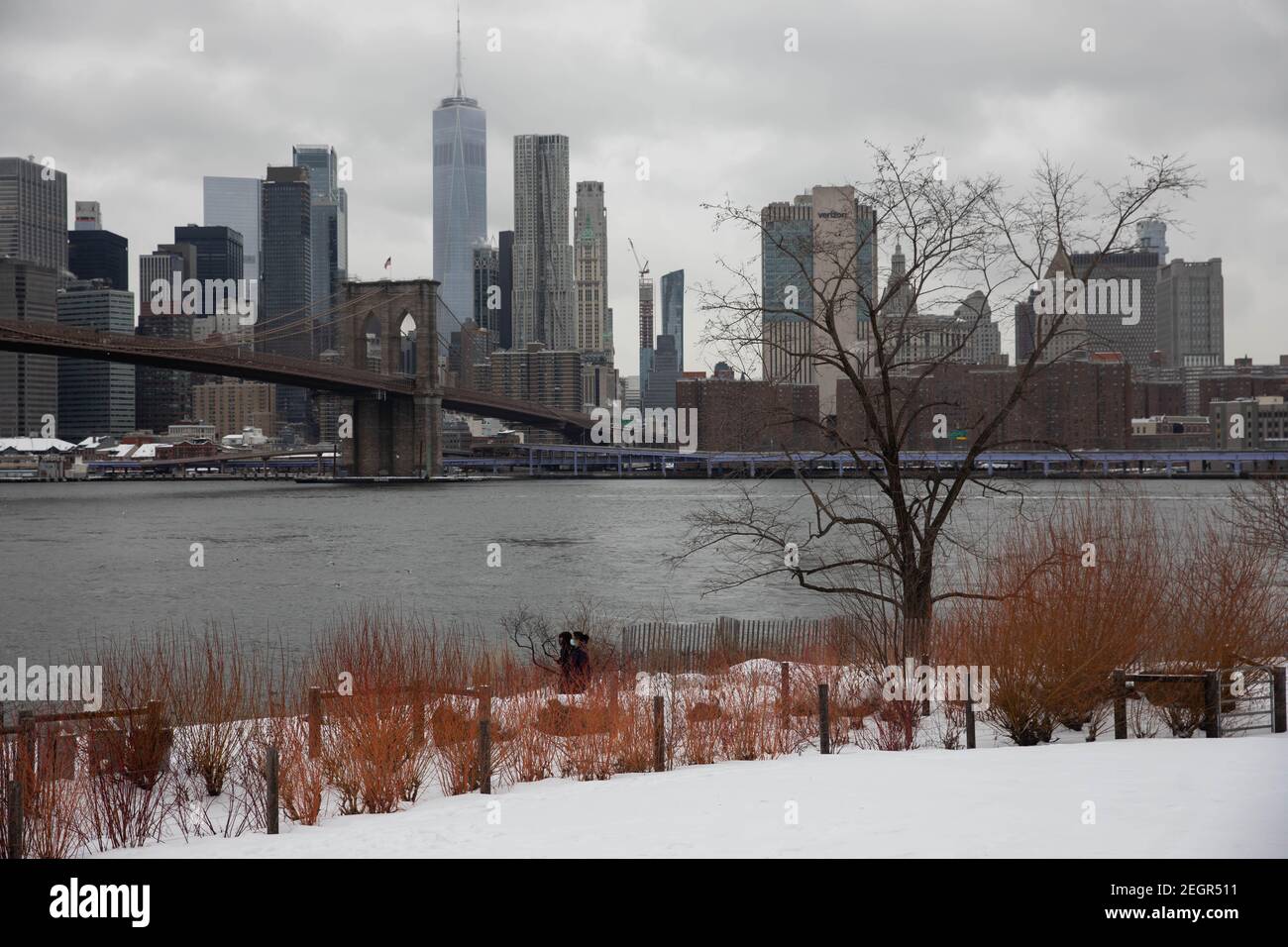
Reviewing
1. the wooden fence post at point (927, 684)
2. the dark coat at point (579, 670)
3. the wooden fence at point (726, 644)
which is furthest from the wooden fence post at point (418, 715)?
the wooden fence at point (726, 644)

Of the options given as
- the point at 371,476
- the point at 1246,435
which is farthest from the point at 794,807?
the point at 1246,435

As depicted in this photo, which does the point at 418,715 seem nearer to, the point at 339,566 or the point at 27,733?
the point at 27,733

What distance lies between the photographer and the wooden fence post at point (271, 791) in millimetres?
8719

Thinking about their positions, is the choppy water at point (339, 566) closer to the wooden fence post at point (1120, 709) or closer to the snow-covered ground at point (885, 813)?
the wooden fence post at point (1120, 709)

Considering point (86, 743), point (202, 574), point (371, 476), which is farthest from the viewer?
point (371, 476)

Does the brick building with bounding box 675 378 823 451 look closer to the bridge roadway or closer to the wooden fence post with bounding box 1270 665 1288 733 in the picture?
the wooden fence post with bounding box 1270 665 1288 733

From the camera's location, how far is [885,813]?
26.2 feet

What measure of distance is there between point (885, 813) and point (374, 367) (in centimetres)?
13554

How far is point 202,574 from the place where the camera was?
4222 cm

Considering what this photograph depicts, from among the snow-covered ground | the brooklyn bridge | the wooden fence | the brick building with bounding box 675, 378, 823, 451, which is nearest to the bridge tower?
the brooklyn bridge

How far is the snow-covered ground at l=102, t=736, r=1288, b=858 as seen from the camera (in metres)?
7.03

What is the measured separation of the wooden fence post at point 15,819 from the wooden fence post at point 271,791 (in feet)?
5.46
